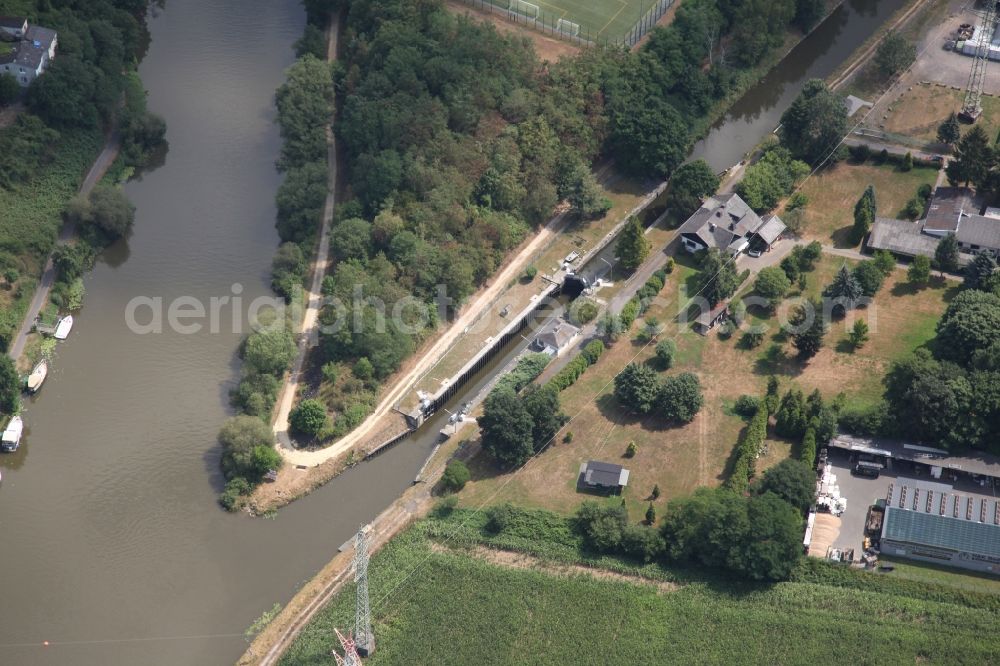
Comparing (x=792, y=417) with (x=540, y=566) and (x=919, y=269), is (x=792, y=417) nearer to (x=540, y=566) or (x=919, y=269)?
(x=919, y=269)

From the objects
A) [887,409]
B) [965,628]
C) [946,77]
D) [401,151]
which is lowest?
[965,628]

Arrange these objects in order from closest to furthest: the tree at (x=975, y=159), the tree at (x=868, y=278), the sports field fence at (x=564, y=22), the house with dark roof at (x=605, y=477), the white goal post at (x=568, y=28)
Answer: the house with dark roof at (x=605, y=477), the tree at (x=868, y=278), the tree at (x=975, y=159), the sports field fence at (x=564, y=22), the white goal post at (x=568, y=28)

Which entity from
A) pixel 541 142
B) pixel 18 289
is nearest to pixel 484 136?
pixel 541 142

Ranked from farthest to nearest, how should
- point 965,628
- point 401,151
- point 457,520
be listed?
point 401,151
point 457,520
point 965,628

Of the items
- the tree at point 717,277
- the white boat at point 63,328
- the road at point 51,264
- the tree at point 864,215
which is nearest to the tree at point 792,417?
the tree at point 717,277

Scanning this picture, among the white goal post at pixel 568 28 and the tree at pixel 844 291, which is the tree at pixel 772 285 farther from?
the white goal post at pixel 568 28

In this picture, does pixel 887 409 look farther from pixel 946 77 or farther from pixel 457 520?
pixel 946 77

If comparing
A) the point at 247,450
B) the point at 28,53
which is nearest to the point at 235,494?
the point at 247,450
